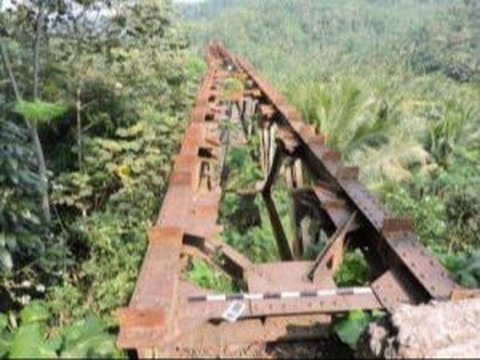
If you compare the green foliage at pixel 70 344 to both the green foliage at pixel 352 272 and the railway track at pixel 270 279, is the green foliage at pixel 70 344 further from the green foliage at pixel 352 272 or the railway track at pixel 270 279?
the green foliage at pixel 352 272

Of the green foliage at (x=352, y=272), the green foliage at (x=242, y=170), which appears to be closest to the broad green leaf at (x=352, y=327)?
the green foliage at (x=352, y=272)

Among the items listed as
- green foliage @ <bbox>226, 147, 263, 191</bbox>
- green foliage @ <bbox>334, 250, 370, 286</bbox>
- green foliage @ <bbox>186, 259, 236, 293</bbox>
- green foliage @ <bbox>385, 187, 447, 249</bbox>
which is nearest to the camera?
green foliage @ <bbox>334, 250, 370, 286</bbox>

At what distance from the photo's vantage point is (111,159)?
7.31 meters

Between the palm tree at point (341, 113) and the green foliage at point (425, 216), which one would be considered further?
the palm tree at point (341, 113)

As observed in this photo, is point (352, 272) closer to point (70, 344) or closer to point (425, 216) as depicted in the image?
point (70, 344)

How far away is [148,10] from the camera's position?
13039mm

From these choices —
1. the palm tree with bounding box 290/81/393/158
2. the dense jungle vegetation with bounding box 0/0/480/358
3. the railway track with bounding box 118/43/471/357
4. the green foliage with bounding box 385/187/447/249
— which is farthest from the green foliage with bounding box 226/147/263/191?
the railway track with bounding box 118/43/471/357

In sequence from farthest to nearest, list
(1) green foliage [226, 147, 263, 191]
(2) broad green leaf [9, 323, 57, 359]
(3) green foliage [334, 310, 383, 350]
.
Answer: (1) green foliage [226, 147, 263, 191] → (3) green foliage [334, 310, 383, 350] → (2) broad green leaf [9, 323, 57, 359]

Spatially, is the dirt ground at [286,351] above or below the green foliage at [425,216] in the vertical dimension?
above

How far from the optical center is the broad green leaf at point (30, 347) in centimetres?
222

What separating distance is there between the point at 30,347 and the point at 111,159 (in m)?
5.11

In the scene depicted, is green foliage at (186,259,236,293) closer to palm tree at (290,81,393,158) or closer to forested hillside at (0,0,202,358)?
forested hillside at (0,0,202,358)

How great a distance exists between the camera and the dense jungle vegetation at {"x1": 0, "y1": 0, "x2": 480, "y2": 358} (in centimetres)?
478

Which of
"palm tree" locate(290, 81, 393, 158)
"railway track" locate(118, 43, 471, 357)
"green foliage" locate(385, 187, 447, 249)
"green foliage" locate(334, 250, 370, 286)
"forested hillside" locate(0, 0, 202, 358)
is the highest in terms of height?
"railway track" locate(118, 43, 471, 357)
